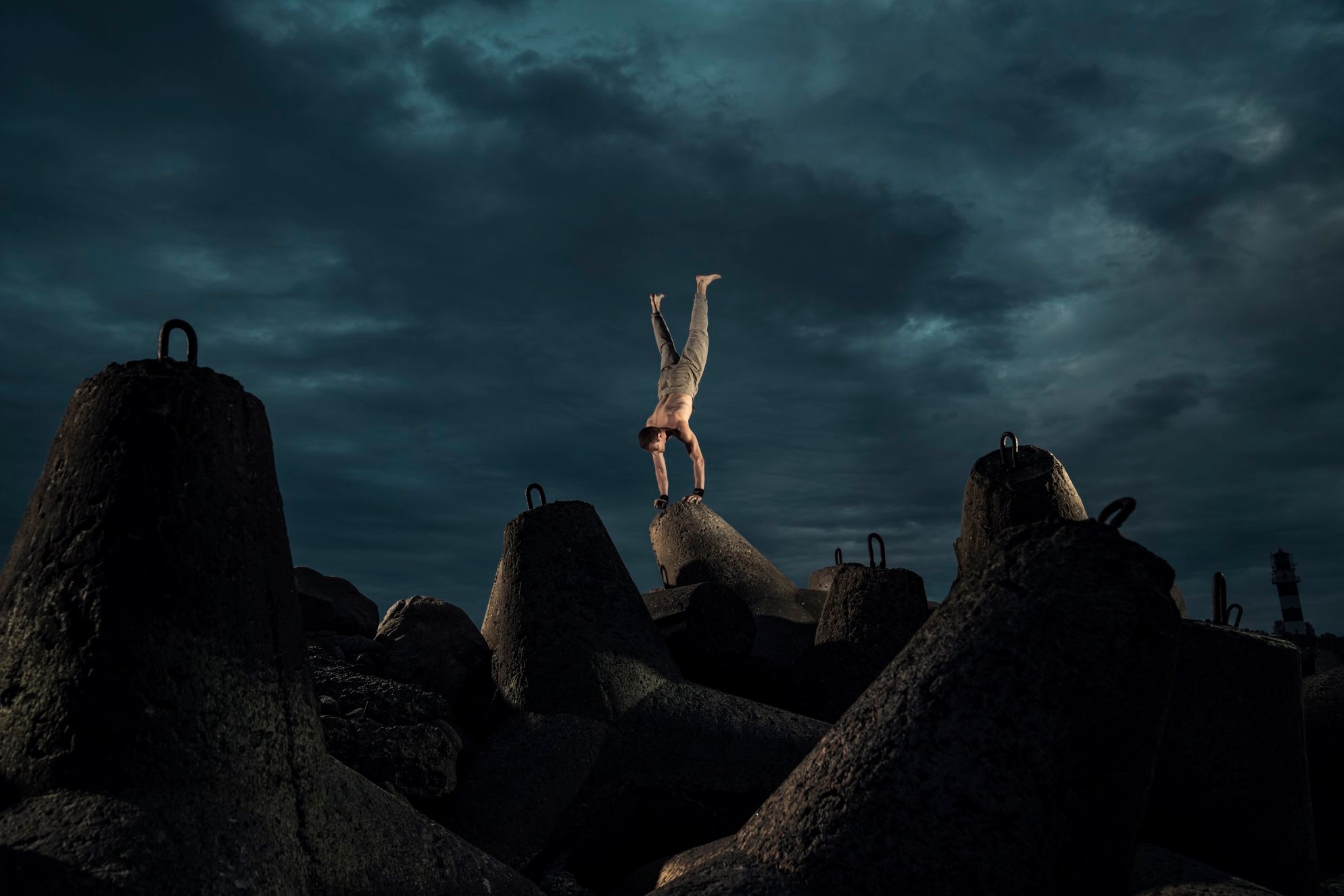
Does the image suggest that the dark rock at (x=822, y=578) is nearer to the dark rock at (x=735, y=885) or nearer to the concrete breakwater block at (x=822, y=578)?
the concrete breakwater block at (x=822, y=578)

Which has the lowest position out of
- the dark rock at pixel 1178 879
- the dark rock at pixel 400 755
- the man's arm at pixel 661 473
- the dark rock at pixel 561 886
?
the dark rock at pixel 561 886

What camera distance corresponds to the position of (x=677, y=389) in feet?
37.5

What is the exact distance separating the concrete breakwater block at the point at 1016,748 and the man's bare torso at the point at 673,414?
8638mm

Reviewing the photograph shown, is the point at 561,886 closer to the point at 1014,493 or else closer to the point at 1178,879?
the point at 1178,879

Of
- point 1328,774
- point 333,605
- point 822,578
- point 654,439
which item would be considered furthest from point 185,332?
point 654,439

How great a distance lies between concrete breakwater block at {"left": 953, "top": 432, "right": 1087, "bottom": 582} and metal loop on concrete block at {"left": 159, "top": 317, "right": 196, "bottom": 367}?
357cm

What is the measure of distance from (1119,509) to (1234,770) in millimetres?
1405

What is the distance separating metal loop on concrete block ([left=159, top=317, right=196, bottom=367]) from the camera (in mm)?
2820

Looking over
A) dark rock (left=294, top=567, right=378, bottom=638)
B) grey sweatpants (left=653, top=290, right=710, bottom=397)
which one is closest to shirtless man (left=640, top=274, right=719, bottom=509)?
grey sweatpants (left=653, top=290, right=710, bottom=397)

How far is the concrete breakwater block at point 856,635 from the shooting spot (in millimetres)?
5203

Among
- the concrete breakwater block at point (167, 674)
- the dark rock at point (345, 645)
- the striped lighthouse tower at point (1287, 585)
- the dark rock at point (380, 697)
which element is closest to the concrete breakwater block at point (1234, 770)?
the concrete breakwater block at point (167, 674)

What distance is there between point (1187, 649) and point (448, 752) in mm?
2914

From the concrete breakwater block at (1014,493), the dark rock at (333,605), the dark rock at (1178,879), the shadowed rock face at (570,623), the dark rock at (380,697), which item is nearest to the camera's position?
the dark rock at (1178,879)

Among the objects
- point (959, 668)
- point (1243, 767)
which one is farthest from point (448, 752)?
point (1243, 767)
